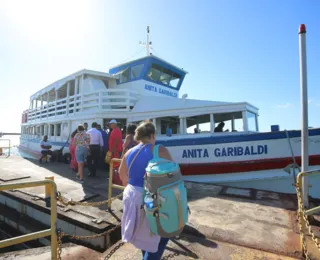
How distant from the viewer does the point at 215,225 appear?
3.63 meters

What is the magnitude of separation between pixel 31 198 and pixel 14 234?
1.05 metres

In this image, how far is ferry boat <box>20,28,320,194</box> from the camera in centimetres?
554

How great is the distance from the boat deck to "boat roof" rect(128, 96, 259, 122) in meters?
2.47

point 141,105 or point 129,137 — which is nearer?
point 129,137

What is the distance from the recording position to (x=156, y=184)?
5.89ft

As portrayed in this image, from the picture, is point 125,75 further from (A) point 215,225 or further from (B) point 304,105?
(A) point 215,225

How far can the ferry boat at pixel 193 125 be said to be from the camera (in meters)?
5.54

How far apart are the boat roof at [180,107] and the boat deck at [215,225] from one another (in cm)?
247

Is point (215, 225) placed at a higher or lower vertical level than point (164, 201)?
lower

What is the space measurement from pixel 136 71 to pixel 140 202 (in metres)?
9.99

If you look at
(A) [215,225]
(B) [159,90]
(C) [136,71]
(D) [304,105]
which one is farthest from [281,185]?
→ (C) [136,71]

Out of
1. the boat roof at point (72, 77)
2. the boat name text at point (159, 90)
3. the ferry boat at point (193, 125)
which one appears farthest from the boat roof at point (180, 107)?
the boat roof at point (72, 77)

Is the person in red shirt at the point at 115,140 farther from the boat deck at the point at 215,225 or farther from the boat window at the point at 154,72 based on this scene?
the boat window at the point at 154,72

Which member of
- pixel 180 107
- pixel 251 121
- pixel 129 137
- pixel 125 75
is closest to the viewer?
pixel 129 137
